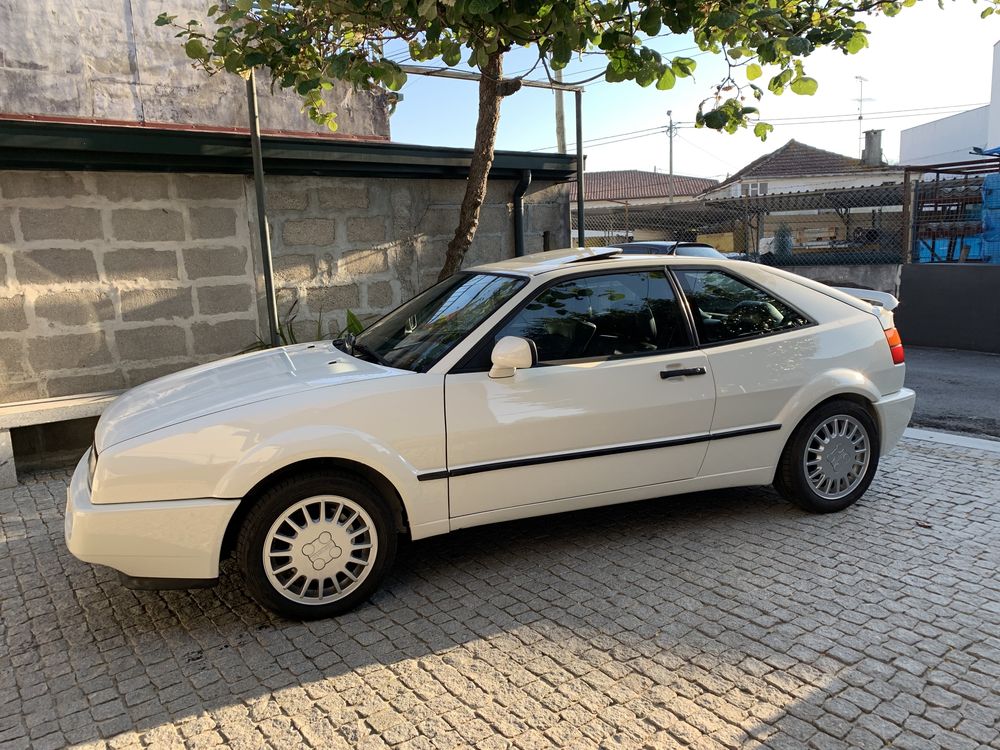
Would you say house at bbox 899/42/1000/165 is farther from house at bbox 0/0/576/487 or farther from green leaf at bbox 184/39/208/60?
green leaf at bbox 184/39/208/60

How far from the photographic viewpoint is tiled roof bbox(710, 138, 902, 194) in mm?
42031

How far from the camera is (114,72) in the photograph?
7305 mm

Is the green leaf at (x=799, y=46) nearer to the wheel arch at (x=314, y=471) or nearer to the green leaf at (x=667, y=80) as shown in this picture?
the green leaf at (x=667, y=80)

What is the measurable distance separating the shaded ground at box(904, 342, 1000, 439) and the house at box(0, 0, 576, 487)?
4.89 metres

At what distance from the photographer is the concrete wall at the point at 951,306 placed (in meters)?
10.4

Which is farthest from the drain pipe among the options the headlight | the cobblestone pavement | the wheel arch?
the headlight

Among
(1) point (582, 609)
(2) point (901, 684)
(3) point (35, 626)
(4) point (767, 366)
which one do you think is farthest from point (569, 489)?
(3) point (35, 626)

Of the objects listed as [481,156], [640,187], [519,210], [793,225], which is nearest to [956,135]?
[640,187]

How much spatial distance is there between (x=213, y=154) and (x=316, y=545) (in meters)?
4.41

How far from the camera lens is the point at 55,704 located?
9.93ft

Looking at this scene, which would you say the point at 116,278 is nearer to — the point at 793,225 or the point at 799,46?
the point at 799,46

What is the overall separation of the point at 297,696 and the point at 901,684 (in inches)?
95.5

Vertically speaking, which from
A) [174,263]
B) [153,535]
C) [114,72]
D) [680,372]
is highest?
[114,72]

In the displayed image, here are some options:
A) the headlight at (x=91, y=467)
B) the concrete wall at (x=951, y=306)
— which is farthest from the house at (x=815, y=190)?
the headlight at (x=91, y=467)
